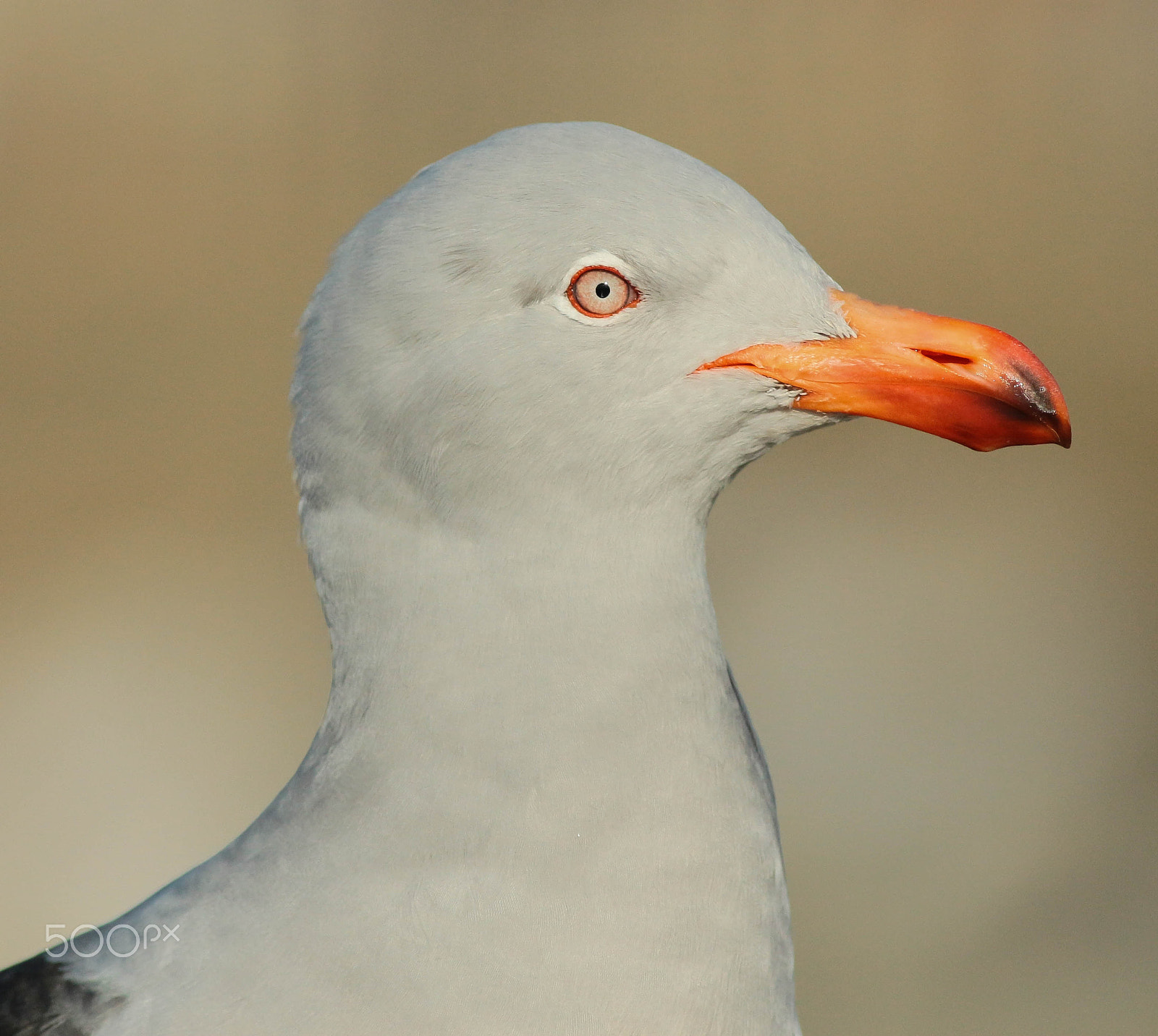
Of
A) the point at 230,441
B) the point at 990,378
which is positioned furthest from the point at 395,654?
the point at 230,441

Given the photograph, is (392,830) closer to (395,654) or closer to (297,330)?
(395,654)

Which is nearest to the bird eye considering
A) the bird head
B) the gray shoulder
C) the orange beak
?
the bird head

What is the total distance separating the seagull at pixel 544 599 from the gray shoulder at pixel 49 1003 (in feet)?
0.05

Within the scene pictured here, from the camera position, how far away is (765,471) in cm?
761

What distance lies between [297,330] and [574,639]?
691 millimetres

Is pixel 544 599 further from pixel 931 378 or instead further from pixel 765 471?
pixel 765 471

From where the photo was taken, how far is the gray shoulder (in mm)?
1957

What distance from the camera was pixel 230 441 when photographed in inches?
304

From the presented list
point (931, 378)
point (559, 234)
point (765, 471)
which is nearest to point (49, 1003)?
point (559, 234)

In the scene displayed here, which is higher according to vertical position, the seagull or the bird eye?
the bird eye

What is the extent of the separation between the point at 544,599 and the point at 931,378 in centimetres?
67

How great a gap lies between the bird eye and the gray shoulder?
4.16 ft

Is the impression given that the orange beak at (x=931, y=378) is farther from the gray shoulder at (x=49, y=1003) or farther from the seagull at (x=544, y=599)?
the gray shoulder at (x=49, y=1003)

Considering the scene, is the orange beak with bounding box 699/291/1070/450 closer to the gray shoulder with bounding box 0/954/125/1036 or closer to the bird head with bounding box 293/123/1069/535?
the bird head with bounding box 293/123/1069/535
